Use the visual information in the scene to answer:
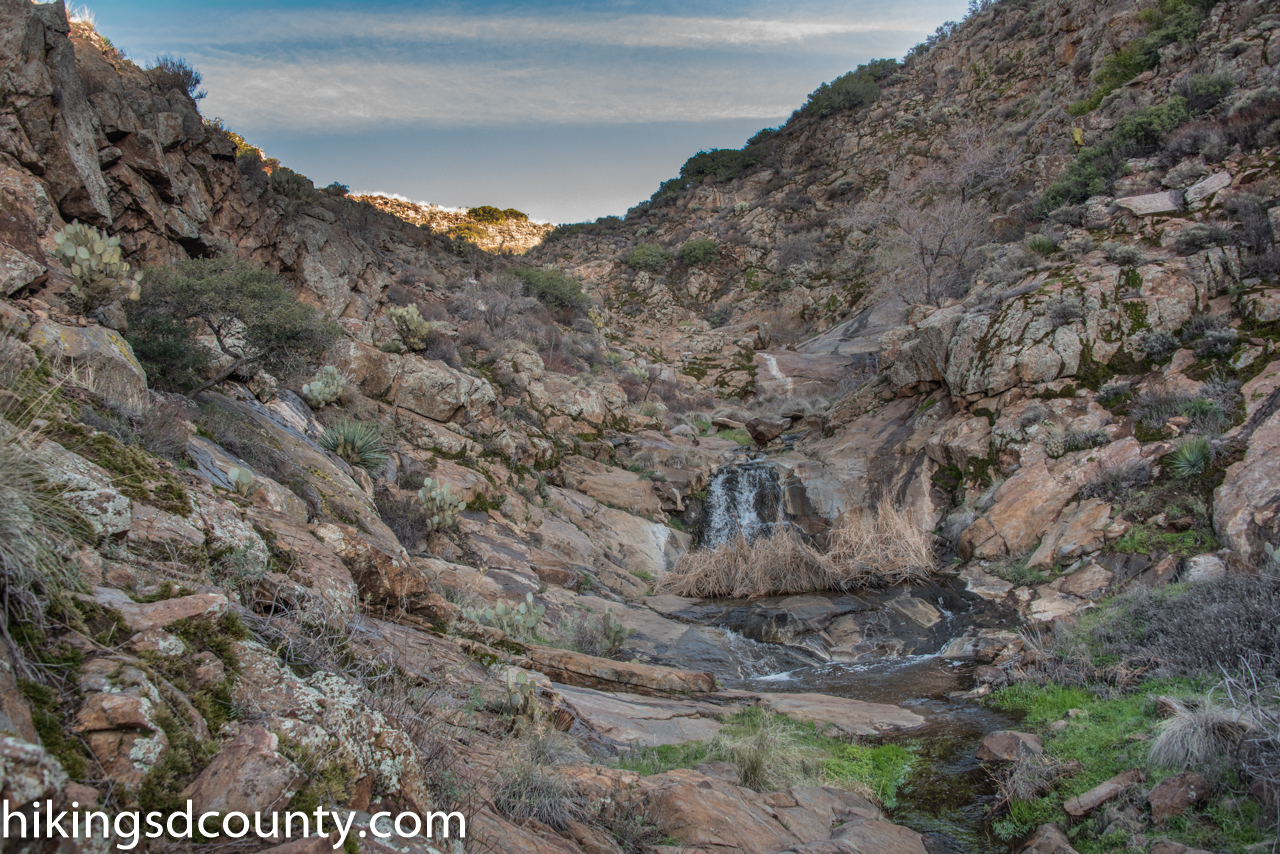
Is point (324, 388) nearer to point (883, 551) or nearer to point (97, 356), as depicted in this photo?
point (97, 356)

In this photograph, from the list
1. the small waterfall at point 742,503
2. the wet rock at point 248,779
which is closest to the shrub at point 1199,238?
the small waterfall at point 742,503

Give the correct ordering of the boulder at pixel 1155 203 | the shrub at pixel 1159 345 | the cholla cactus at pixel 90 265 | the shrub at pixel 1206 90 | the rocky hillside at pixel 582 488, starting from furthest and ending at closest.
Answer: the shrub at pixel 1206 90, the boulder at pixel 1155 203, the shrub at pixel 1159 345, the cholla cactus at pixel 90 265, the rocky hillside at pixel 582 488

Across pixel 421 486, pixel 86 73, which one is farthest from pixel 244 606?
pixel 86 73

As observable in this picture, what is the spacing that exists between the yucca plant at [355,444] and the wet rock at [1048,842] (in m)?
8.42

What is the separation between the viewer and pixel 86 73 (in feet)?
35.9

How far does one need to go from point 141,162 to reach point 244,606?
12902 mm

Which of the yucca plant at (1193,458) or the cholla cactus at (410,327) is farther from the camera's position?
the cholla cactus at (410,327)

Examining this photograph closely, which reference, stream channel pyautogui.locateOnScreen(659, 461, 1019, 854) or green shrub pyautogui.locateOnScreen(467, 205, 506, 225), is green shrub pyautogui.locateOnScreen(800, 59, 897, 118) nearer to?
green shrub pyautogui.locateOnScreen(467, 205, 506, 225)

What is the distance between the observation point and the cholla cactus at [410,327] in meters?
13.3

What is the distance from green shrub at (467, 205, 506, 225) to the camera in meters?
51.0

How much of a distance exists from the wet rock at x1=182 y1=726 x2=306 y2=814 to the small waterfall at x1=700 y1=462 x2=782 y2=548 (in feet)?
43.9

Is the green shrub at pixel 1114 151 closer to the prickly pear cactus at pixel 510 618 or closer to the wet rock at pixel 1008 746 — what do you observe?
the wet rock at pixel 1008 746

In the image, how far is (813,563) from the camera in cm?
1135

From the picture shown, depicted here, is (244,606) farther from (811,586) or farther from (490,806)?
(811,586)
